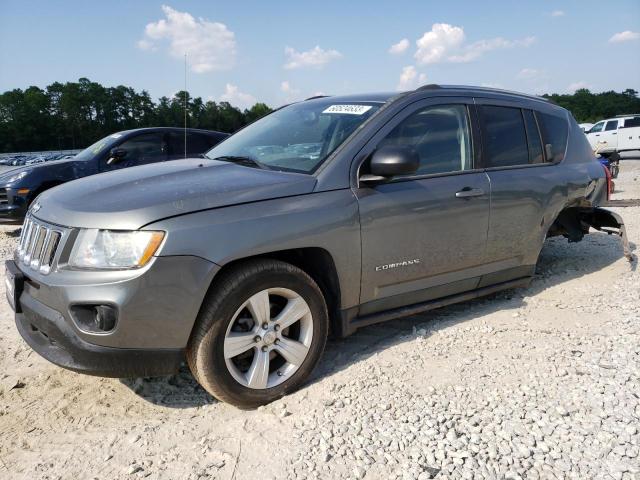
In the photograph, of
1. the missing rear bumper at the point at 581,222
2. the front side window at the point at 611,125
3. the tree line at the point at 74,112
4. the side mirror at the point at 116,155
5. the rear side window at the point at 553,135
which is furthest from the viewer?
the tree line at the point at 74,112

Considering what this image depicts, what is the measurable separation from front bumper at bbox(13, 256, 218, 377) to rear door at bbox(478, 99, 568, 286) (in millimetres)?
2334

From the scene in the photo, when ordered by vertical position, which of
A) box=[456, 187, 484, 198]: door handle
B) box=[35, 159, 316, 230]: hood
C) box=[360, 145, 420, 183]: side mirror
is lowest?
box=[456, 187, 484, 198]: door handle

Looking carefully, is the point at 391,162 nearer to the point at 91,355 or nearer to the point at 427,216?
the point at 427,216

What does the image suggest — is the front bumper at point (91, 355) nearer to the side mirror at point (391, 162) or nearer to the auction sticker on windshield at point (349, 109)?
the side mirror at point (391, 162)

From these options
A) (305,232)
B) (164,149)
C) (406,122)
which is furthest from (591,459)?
(164,149)

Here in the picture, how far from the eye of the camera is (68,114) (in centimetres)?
9112

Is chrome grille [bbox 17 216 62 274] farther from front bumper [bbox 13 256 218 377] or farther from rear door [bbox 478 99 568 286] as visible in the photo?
rear door [bbox 478 99 568 286]

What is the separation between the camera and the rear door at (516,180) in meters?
3.75

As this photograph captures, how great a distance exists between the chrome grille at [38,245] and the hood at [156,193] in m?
0.07

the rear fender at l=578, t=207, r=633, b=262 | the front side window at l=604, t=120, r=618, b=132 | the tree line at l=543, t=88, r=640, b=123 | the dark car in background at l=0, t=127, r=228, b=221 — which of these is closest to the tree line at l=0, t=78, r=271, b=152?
the tree line at l=543, t=88, r=640, b=123

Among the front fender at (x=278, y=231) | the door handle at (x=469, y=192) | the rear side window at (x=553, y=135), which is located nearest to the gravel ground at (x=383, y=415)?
the front fender at (x=278, y=231)

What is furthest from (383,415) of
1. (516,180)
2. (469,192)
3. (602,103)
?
(602,103)

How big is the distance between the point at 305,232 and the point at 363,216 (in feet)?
1.38

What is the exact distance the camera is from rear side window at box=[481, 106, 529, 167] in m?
3.78
